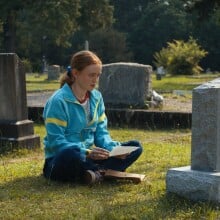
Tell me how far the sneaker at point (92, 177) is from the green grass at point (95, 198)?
2.7 inches

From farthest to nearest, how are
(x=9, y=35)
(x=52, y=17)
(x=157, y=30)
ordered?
1. (x=157, y=30)
2. (x=9, y=35)
3. (x=52, y=17)

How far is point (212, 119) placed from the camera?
179 inches

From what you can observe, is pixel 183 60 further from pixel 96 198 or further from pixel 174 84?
pixel 96 198

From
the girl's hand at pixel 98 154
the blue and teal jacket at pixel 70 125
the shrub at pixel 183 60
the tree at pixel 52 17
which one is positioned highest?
the tree at pixel 52 17

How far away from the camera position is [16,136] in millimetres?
8484

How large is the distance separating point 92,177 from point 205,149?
49.0 inches

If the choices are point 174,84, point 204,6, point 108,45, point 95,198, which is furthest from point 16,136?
point 108,45

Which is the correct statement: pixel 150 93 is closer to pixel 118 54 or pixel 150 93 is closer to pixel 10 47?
pixel 10 47

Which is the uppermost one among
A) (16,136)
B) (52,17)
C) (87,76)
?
(52,17)

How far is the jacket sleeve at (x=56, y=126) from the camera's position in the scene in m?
5.49

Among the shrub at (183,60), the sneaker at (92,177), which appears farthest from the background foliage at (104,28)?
the sneaker at (92,177)

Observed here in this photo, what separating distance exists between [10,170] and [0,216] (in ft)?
7.03

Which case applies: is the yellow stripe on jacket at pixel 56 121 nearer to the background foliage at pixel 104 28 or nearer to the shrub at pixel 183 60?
the background foliage at pixel 104 28

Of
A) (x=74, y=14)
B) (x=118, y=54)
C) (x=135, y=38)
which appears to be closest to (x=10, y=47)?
(x=74, y=14)
